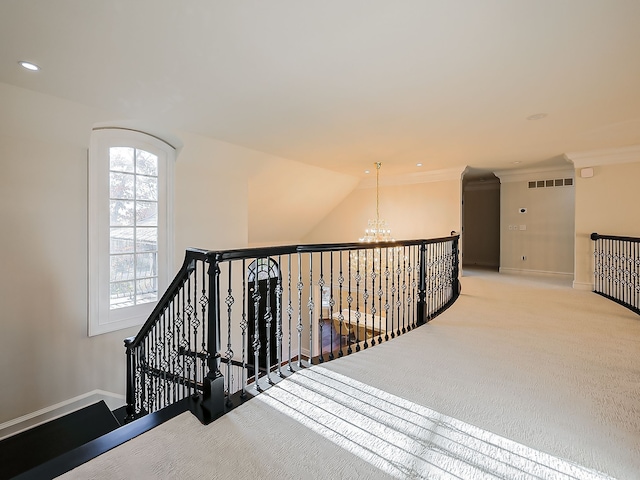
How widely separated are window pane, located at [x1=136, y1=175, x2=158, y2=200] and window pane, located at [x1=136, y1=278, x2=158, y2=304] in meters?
1.26

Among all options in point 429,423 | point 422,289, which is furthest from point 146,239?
point 429,423

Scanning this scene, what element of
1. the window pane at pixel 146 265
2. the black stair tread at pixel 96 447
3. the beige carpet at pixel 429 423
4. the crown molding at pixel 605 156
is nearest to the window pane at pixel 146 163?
the window pane at pixel 146 265

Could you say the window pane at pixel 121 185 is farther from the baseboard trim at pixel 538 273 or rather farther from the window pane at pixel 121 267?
the baseboard trim at pixel 538 273

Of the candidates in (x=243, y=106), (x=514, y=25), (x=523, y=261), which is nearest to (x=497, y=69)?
(x=514, y=25)

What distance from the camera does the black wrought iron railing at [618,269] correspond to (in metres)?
4.29

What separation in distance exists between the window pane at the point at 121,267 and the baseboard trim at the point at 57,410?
1479 mm

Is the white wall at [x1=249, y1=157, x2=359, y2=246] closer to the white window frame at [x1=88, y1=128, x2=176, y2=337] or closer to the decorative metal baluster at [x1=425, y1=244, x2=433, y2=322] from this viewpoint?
the white window frame at [x1=88, y1=128, x2=176, y2=337]

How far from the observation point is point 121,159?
13.6 feet

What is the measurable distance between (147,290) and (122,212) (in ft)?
4.00

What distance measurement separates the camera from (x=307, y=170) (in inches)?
254

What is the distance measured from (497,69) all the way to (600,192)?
4494 mm

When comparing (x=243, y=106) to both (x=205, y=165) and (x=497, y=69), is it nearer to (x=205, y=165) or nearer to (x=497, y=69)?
(x=205, y=165)

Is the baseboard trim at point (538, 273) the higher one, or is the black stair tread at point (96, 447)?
the baseboard trim at point (538, 273)

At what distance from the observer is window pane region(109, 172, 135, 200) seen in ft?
13.3
